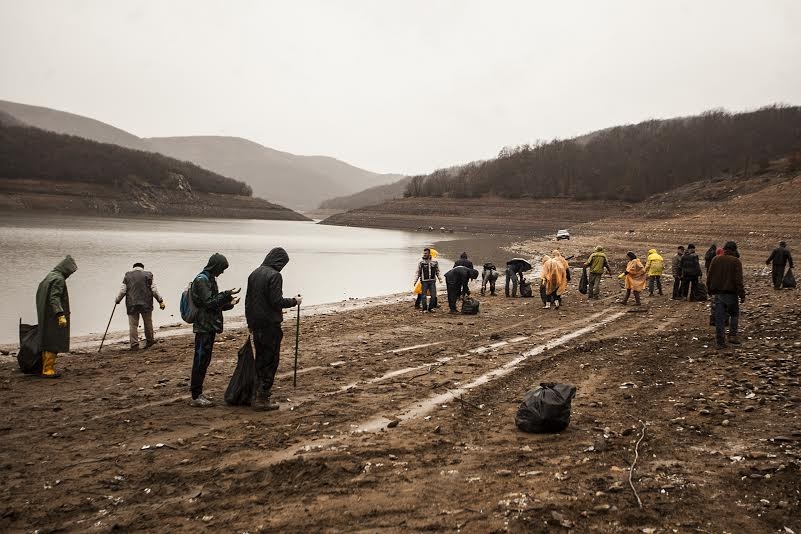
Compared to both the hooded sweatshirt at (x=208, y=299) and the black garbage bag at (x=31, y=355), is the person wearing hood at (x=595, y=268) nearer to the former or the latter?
the hooded sweatshirt at (x=208, y=299)

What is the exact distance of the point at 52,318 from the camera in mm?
8289

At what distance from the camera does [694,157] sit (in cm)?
11400

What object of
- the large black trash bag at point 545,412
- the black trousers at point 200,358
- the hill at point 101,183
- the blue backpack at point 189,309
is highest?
the hill at point 101,183

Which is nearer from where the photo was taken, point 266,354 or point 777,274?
point 266,354

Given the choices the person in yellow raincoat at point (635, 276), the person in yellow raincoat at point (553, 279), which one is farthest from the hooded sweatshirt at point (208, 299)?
the person in yellow raincoat at point (635, 276)

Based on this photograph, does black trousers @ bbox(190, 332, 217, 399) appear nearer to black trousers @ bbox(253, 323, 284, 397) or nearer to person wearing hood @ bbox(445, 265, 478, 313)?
black trousers @ bbox(253, 323, 284, 397)

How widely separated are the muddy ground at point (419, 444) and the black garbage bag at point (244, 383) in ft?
0.56

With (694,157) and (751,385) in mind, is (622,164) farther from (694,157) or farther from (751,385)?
(751,385)

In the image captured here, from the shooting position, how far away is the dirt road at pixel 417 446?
4.27m

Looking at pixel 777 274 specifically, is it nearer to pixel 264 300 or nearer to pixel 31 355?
pixel 264 300

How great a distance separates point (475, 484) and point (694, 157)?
128 meters

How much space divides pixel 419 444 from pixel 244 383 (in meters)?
2.64

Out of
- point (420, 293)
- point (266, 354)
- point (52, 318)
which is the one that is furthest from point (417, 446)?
point (420, 293)

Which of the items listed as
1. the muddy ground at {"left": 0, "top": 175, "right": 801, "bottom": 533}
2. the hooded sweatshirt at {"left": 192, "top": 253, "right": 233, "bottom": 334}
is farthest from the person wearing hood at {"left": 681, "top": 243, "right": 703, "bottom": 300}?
the hooded sweatshirt at {"left": 192, "top": 253, "right": 233, "bottom": 334}
